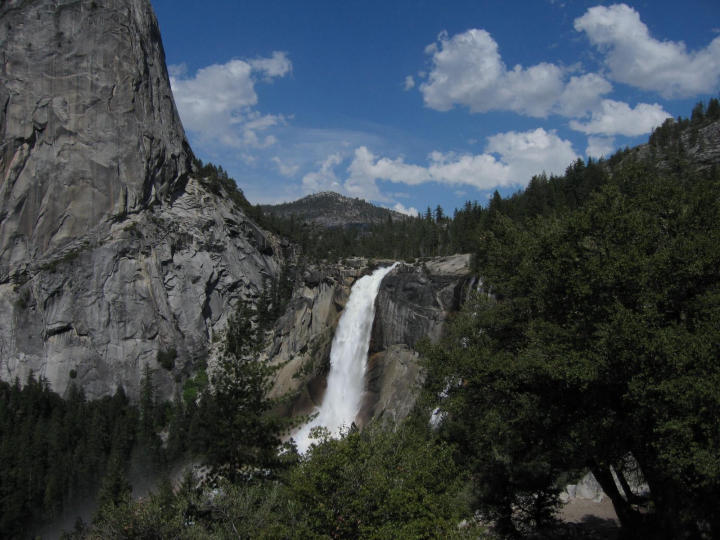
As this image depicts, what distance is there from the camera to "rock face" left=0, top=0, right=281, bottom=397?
72.8 m

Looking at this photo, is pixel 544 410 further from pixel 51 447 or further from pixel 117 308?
pixel 117 308

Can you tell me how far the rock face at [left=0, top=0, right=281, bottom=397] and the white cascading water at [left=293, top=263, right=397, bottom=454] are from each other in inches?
1237

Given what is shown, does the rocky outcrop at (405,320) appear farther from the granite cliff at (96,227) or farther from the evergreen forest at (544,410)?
the evergreen forest at (544,410)

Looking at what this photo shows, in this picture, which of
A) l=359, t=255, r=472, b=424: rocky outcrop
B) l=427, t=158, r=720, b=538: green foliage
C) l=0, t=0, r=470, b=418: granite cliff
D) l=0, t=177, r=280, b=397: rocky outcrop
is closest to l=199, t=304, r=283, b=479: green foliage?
l=427, t=158, r=720, b=538: green foliage

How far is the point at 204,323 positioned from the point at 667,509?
73.1 metres

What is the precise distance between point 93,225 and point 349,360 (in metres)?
48.6

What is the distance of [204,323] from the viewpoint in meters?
77.4

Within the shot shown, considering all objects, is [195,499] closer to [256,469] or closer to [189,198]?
[256,469]

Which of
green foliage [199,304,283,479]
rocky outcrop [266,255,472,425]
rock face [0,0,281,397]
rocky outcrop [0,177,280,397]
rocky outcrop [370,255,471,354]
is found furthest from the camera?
rock face [0,0,281,397]

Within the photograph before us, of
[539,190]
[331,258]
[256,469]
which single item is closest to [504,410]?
[256,469]

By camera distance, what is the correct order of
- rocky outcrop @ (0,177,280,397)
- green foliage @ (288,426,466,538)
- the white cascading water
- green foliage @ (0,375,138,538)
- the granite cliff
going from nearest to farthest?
green foliage @ (288,426,466,538) → the white cascading water → green foliage @ (0,375,138,538) → rocky outcrop @ (0,177,280,397) → the granite cliff

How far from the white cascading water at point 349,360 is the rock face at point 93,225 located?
31.4 meters

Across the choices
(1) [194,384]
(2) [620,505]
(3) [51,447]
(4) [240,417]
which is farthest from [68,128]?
(2) [620,505]

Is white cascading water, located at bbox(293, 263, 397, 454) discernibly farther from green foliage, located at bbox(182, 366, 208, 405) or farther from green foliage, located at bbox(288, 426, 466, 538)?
green foliage, located at bbox(288, 426, 466, 538)
